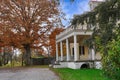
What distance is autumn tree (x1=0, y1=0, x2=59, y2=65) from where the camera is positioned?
36750 mm

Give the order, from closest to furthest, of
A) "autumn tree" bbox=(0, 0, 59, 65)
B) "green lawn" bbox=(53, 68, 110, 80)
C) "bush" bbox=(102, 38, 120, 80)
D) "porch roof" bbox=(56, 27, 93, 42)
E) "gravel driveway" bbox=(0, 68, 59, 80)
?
1. "bush" bbox=(102, 38, 120, 80)
2. "green lawn" bbox=(53, 68, 110, 80)
3. "gravel driveway" bbox=(0, 68, 59, 80)
4. "porch roof" bbox=(56, 27, 93, 42)
5. "autumn tree" bbox=(0, 0, 59, 65)

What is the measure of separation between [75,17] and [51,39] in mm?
24325

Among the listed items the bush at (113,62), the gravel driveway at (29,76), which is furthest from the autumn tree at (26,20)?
the bush at (113,62)

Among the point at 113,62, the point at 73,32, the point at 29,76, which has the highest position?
the point at 73,32

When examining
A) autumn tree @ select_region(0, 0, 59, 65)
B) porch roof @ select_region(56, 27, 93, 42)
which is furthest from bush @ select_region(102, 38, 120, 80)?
autumn tree @ select_region(0, 0, 59, 65)

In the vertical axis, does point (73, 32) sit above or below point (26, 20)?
below

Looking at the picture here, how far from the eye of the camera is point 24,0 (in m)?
37.9

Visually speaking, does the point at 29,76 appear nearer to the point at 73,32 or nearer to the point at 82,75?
the point at 82,75

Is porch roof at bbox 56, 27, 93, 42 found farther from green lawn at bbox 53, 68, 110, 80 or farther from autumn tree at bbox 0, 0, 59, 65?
autumn tree at bbox 0, 0, 59, 65

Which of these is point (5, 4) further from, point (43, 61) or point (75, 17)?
point (75, 17)

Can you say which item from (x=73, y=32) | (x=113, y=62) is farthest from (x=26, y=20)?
(x=113, y=62)

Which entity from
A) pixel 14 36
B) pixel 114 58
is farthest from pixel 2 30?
pixel 114 58

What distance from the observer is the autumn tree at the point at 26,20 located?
121 ft

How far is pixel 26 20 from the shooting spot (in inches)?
1496
